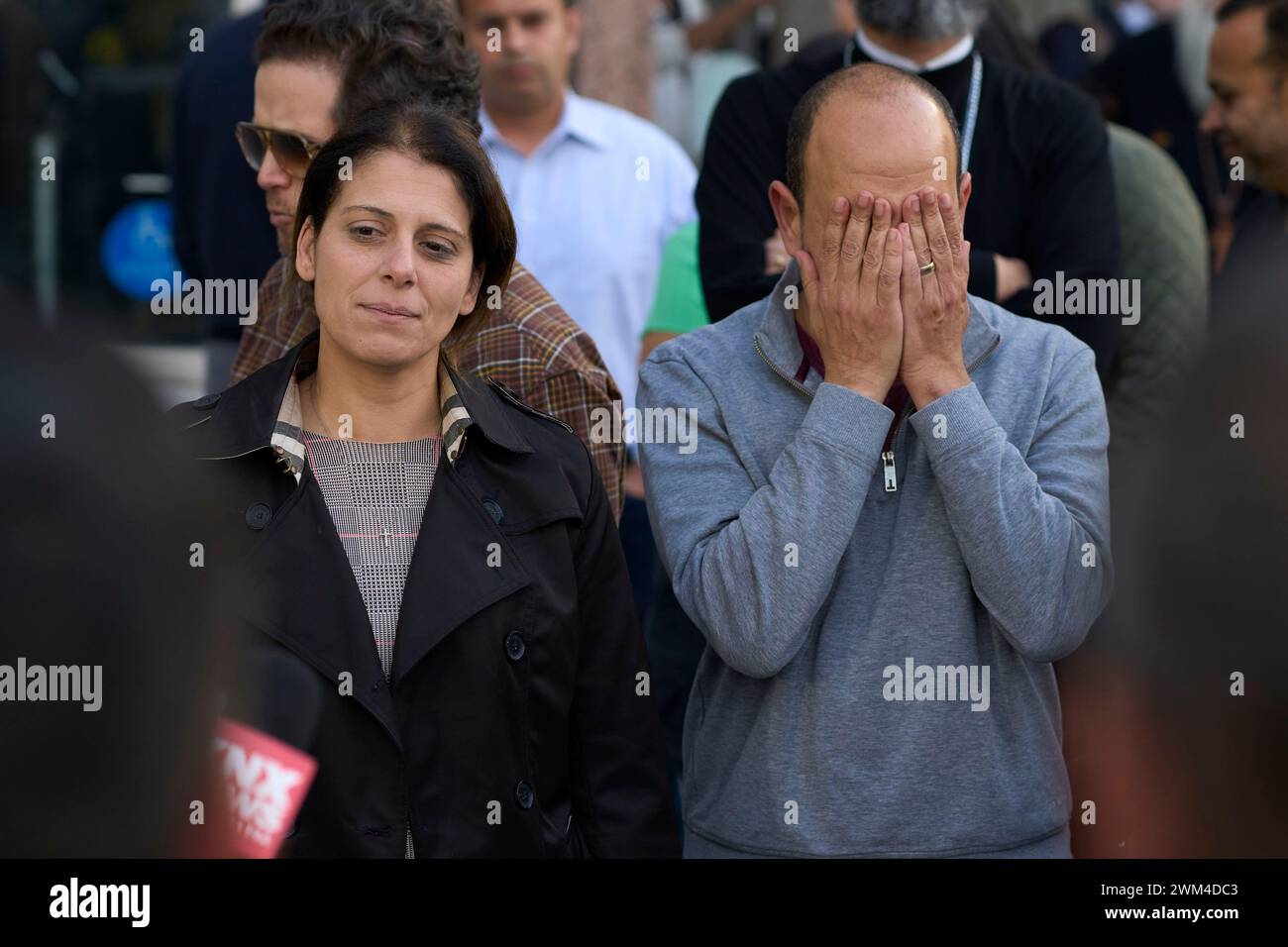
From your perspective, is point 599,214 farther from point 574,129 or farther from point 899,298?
point 899,298

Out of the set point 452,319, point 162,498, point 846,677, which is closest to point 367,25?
point 452,319

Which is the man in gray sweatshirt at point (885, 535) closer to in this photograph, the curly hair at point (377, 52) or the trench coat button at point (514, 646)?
the trench coat button at point (514, 646)

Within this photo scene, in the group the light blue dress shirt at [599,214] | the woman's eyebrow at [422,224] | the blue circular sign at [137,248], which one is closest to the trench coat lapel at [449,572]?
the woman's eyebrow at [422,224]

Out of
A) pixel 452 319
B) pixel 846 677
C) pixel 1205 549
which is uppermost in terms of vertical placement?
pixel 452 319

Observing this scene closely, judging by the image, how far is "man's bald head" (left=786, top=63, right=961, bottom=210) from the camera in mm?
2578

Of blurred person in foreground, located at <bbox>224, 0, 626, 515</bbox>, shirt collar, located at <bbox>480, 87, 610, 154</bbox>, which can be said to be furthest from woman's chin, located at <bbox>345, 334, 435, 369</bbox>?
shirt collar, located at <bbox>480, 87, 610, 154</bbox>

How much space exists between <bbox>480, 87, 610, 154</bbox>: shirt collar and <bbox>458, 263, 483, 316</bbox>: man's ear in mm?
1858

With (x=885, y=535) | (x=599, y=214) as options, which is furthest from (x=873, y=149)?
(x=599, y=214)

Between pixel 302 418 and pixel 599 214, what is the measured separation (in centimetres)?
203

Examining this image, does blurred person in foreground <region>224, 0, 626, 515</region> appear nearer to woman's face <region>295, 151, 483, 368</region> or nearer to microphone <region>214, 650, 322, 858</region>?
woman's face <region>295, 151, 483, 368</region>
